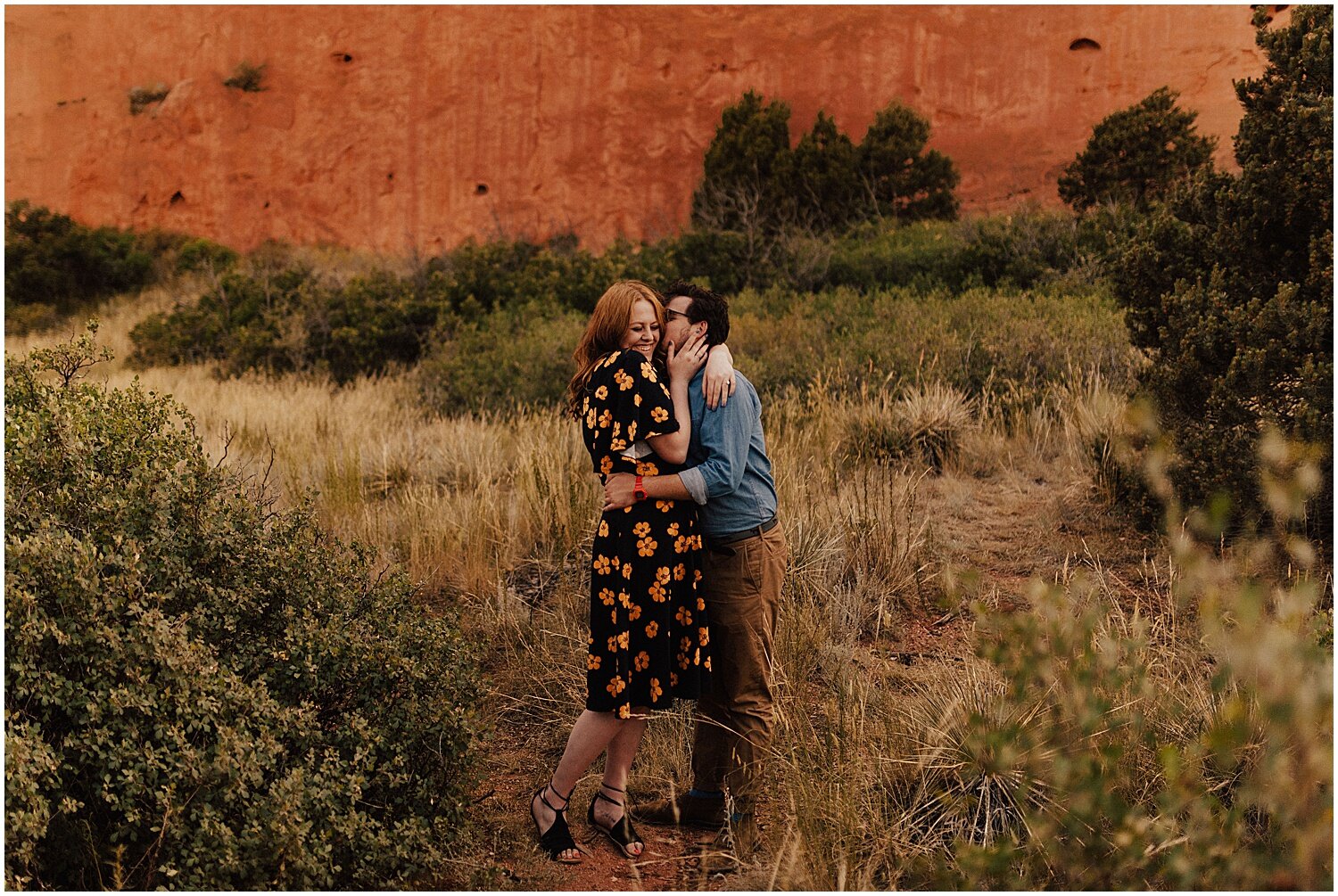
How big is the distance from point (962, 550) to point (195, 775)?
13.9ft

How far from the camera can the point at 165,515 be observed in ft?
11.3

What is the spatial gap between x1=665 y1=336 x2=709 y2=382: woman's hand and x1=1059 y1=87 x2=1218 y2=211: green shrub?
1682cm

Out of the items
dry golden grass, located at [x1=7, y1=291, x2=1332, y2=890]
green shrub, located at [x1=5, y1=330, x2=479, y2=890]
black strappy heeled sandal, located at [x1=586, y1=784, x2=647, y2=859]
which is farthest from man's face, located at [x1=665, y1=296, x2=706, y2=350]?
black strappy heeled sandal, located at [x1=586, y1=784, x2=647, y2=859]

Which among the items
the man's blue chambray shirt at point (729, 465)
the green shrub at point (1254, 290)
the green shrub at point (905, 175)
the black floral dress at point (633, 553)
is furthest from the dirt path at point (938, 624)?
the green shrub at point (905, 175)

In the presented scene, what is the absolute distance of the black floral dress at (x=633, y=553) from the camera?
327 cm

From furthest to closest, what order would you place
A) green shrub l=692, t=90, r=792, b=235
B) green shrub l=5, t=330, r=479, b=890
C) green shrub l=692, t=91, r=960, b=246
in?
green shrub l=692, t=91, r=960, b=246 < green shrub l=692, t=90, r=792, b=235 < green shrub l=5, t=330, r=479, b=890

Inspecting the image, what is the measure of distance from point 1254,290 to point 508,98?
2495 centimetres

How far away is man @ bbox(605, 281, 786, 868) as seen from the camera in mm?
3350

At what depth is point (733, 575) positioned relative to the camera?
11.4ft

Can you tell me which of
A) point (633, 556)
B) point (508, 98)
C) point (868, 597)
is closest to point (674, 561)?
point (633, 556)

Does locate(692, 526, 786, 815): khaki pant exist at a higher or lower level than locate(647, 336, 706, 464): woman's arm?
lower

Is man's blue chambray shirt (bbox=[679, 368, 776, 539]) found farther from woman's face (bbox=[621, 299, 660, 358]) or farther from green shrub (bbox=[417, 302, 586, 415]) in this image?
green shrub (bbox=[417, 302, 586, 415])

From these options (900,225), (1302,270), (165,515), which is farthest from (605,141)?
(165,515)

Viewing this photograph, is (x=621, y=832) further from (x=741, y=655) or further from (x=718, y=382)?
(x=718, y=382)
